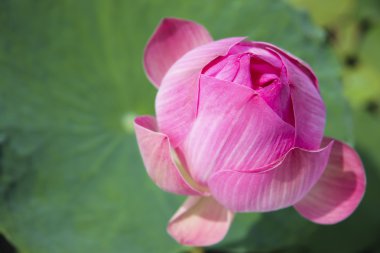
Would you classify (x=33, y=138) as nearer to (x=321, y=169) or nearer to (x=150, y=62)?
(x=150, y=62)

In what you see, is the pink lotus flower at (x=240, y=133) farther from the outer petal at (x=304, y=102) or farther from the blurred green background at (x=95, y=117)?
the blurred green background at (x=95, y=117)

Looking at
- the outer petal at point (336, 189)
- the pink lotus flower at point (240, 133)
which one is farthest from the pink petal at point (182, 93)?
the outer petal at point (336, 189)

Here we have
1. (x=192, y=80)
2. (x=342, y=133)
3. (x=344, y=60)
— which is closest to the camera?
(x=192, y=80)

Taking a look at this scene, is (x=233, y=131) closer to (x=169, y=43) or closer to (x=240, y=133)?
(x=240, y=133)

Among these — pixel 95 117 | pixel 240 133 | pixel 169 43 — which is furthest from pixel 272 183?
pixel 95 117

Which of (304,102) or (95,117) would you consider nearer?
(304,102)

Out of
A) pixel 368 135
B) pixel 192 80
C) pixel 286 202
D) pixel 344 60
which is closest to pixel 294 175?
pixel 286 202
